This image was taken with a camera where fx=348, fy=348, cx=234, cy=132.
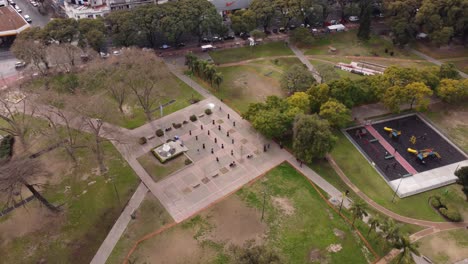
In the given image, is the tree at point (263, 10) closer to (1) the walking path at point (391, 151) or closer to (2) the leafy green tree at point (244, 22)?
(2) the leafy green tree at point (244, 22)

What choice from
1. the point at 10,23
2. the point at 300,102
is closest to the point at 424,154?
the point at 300,102

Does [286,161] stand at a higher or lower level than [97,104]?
lower

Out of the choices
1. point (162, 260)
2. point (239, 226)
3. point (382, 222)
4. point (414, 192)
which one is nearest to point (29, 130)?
point (162, 260)

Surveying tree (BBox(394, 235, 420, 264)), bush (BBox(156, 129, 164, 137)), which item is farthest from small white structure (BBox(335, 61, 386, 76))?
tree (BBox(394, 235, 420, 264))

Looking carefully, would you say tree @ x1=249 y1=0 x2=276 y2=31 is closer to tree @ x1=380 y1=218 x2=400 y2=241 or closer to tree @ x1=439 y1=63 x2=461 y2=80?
tree @ x1=439 y1=63 x2=461 y2=80

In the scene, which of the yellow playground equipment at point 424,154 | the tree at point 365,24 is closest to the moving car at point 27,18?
the tree at point 365,24

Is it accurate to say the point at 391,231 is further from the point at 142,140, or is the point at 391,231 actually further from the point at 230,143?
the point at 142,140

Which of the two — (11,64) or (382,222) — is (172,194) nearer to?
(382,222)
